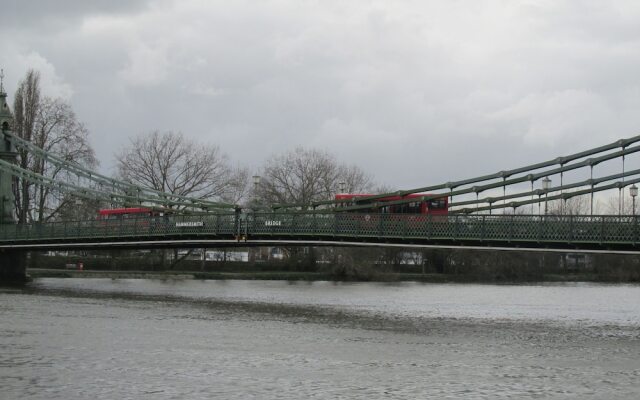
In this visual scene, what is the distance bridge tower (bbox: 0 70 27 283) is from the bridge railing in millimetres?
9336

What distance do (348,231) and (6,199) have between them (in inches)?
1251

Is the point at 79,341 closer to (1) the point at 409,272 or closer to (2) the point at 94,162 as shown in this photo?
(2) the point at 94,162

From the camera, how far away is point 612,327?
3906 centimetres

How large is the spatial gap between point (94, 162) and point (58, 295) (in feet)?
104

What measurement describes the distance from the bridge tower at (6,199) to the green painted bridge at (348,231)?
21.3 feet

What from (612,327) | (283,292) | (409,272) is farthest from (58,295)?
(409,272)

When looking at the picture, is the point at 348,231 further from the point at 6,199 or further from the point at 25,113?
the point at 25,113

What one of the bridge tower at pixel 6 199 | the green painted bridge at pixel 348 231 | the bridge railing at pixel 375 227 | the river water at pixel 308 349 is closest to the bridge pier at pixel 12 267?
the bridge tower at pixel 6 199

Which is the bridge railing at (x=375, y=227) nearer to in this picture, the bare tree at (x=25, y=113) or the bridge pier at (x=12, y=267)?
the bridge pier at (x=12, y=267)

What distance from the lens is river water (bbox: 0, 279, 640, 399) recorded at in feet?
74.7

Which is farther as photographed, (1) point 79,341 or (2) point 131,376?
(1) point 79,341

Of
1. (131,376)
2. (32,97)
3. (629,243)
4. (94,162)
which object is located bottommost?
(131,376)

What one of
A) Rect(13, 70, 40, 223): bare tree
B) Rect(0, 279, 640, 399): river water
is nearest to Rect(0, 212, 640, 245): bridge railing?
Rect(0, 279, 640, 399): river water

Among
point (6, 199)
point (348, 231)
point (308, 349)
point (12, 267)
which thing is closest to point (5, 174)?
point (6, 199)
